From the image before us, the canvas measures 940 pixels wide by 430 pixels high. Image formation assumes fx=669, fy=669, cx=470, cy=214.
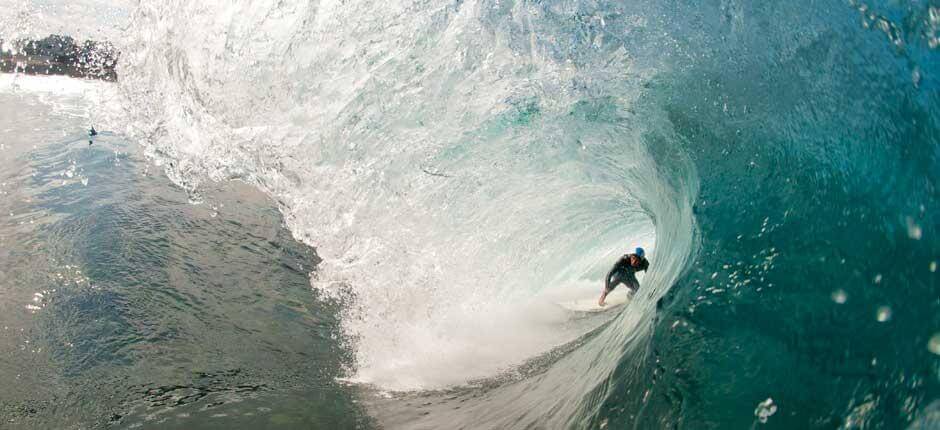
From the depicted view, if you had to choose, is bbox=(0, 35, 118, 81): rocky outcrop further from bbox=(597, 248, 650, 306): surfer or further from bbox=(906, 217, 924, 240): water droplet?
bbox=(906, 217, 924, 240): water droplet

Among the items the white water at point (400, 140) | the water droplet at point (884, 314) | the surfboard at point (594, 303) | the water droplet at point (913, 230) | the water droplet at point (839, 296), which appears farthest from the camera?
the surfboard at point (594, 303)

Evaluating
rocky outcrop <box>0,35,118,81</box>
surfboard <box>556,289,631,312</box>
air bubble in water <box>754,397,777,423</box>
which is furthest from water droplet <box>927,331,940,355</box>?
rocky outcrop <box>0,35,118,81</box>

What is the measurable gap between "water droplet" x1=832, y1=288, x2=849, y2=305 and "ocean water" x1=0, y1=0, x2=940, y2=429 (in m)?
0.01

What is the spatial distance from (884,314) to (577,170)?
5.94m

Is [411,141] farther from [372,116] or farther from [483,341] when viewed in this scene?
[483,341]

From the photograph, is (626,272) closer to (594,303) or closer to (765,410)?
(594,303)

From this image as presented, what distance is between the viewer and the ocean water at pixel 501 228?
12.8ft

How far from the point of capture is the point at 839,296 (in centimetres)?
374

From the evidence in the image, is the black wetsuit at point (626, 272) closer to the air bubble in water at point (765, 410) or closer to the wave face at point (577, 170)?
the wave face at point (577, 170)

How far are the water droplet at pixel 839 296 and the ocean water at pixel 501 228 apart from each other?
0.01 meters

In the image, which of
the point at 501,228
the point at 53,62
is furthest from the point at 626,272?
the point at 53,62

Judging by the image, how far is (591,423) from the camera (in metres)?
4.74

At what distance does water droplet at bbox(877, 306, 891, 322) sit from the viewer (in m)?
3.37

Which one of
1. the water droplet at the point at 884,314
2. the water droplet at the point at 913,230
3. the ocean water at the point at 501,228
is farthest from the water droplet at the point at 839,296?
the water droplet at the point at 913,230
